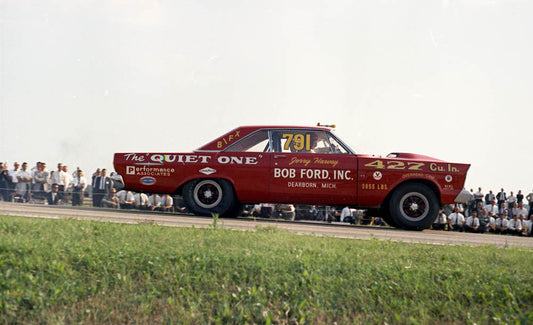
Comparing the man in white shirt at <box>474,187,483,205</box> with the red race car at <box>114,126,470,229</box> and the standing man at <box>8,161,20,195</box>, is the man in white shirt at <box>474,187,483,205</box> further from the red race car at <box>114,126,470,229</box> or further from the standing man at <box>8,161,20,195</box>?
the standing man at <box>8,161,20,195</box>

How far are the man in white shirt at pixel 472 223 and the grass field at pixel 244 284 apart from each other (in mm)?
10643

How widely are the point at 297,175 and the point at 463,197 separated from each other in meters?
3.05

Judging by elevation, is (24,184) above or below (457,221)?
above

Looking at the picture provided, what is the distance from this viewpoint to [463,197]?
9.62 meters

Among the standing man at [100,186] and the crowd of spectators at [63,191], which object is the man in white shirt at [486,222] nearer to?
the crowd of spectators at [63,191]

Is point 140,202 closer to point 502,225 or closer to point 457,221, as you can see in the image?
point 457,221

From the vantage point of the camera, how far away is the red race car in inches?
380

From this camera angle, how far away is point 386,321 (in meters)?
4.53

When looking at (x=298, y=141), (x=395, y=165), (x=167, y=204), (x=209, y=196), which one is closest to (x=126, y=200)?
(x=167, y=204)

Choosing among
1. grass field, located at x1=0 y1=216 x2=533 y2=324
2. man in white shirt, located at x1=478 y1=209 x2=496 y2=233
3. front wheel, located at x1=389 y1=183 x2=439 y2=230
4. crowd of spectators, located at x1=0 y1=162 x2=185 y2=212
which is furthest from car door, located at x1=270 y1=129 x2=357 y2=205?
man in white shirt, located at x1=478 y1=209 x2=496 y2=233

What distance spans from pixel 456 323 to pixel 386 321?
0.58 metres

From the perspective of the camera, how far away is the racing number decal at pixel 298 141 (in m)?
9.94

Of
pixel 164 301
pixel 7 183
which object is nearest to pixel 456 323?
pixel 164 301

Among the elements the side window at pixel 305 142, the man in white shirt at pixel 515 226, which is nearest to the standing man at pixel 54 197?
the side window at pixel 305 142
